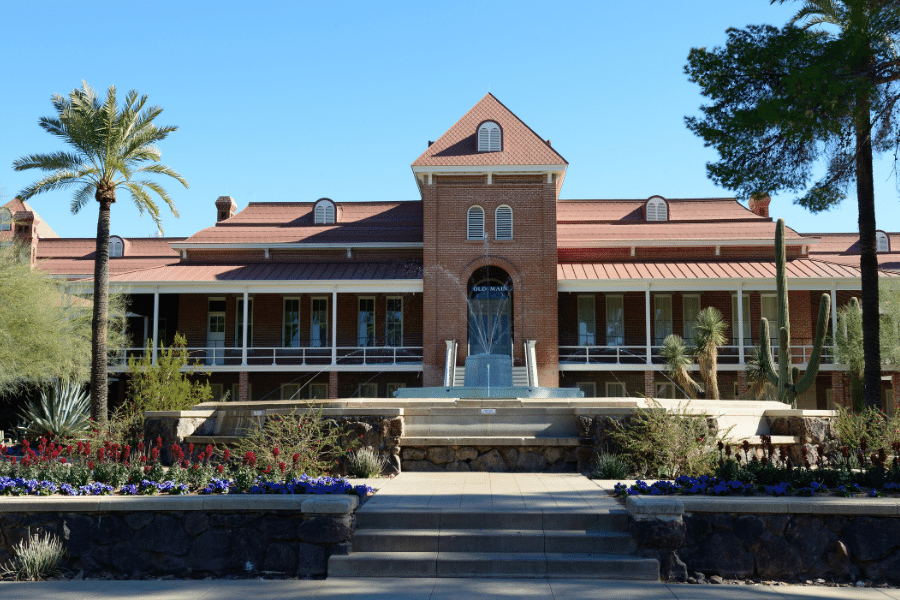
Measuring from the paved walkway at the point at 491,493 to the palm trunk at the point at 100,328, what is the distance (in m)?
11.0

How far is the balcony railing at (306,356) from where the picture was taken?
2680 centimetres

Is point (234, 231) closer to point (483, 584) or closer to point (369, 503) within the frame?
point (369, 503)

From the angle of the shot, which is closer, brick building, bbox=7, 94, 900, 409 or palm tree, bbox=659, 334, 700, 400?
palm tree, bbox=659, 334, 700, 400

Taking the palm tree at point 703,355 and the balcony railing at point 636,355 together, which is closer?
the palm tree at point 703,355

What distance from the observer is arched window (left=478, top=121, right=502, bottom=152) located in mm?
27406

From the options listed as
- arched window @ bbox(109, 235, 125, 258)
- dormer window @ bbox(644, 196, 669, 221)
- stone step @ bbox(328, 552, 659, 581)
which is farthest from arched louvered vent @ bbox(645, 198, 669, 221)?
stone step @ bbox(328, 552, 659, 581)

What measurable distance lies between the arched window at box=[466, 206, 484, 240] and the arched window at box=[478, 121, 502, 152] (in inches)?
86.6

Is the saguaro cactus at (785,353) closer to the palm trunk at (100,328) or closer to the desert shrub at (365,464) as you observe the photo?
the desert shrub at (365,464)

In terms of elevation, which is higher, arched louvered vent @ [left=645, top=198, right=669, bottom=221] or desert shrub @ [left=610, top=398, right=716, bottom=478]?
arched louvered vent @ [left=645, top=198, right=669, bottom=221]

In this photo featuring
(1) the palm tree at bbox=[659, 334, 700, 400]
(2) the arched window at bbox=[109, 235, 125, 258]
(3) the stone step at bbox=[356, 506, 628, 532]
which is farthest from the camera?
(2) the arched window at bbox=[109, 235, 125, 258]

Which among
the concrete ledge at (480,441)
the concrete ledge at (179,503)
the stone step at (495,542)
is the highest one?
the concrete ledge at (480,441)

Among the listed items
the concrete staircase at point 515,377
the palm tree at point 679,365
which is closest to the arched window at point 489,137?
the concrete staircase at point 515,377

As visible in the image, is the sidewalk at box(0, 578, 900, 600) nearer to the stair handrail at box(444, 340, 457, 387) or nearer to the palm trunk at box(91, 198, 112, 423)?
the palm trunk at box(91, 198, 112, 423)

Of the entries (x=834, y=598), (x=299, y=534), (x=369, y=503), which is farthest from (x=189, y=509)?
A: (x=834, y=598)
